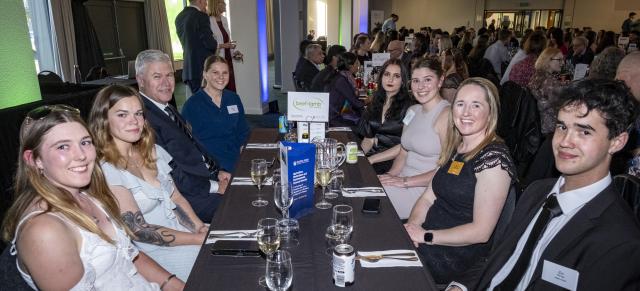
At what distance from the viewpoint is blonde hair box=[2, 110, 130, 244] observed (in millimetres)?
1298

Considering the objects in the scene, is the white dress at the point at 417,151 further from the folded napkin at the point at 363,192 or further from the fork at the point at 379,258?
the fork at the point at 379,258

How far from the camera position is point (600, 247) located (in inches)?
49.7

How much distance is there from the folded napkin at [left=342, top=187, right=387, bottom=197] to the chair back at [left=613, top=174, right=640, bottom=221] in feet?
3.33

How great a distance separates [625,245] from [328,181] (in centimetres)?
122

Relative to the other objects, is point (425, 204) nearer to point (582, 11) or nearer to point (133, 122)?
point (133, 122)

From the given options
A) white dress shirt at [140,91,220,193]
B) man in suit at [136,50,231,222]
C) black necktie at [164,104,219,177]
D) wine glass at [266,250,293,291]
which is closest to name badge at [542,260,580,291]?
wine glass at [266,250,293,291]

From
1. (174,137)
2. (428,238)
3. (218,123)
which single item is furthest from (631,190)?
(218,123)

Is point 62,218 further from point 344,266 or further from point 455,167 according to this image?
point 455,167

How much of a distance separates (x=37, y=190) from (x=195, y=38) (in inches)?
182

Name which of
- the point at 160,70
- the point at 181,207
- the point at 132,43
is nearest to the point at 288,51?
the point at 132,43

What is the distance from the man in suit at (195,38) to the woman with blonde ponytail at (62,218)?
4.31 metres

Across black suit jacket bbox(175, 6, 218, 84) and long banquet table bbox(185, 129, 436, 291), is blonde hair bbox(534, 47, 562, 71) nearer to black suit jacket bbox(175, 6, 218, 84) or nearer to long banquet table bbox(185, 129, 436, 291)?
long banquet table bbox(185, 129, 436, 291)

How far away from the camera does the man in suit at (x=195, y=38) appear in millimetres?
5566

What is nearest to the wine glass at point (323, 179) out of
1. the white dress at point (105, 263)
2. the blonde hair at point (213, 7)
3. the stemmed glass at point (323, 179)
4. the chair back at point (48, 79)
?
the stemmed glass at point (323, 179)
